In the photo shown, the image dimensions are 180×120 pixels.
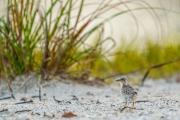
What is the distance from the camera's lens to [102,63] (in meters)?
6.34

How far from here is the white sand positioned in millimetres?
3215

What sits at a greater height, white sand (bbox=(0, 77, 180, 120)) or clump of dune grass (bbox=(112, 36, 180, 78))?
clump of dune grass (bbox=(112, 36, 180, 78))

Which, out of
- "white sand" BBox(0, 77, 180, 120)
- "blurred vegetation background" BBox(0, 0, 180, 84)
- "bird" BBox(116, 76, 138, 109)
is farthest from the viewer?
"blurred vegetation background" BBox(0, 0, 180, 84)

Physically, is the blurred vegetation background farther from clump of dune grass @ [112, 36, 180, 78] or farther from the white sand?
clump of dune grass @ [112, 36, 180, 78]

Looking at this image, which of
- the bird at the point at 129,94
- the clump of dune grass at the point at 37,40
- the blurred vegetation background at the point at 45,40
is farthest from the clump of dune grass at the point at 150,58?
the bird at the point at 129,94

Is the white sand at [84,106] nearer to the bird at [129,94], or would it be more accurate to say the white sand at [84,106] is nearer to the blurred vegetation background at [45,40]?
the bird at [129,94]

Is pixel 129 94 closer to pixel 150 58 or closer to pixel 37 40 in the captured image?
pixel 37 40

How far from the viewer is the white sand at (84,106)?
321 cm

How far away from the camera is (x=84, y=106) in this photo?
3.60 m

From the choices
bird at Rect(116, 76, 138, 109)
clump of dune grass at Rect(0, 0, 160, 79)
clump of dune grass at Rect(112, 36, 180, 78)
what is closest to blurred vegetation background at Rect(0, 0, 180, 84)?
clump of dune grass at Rect(0, 0, 160, 79)

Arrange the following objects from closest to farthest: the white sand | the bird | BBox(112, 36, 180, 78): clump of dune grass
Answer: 1. the white sand
2. the bird
3. BBox(112, 36, 180, 78): clump of dune grass

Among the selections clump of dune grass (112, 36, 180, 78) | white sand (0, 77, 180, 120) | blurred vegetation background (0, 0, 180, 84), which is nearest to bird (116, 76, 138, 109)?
white sand (0, 77, 180, 120)

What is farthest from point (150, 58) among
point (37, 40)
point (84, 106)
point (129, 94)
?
point (129, 94)

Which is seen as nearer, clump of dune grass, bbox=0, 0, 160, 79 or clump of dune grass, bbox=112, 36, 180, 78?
clump of dune grass, bbox=0, 0, 160, 79
